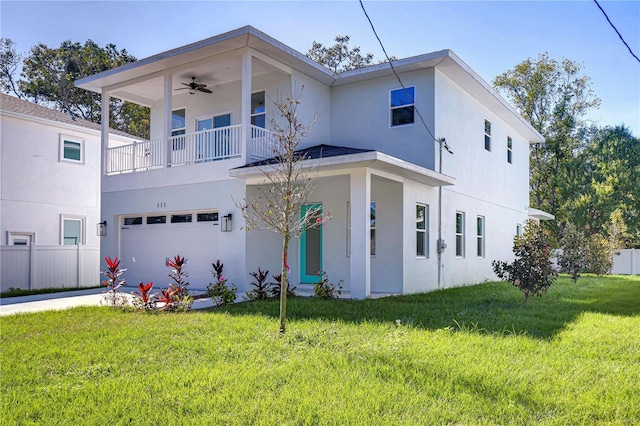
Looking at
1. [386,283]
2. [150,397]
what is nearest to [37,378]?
[150,397]

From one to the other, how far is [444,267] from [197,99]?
896cm

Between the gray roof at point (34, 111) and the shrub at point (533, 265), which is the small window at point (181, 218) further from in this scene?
the gray roof at point (34, 111)

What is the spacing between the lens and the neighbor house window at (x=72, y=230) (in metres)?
20.1

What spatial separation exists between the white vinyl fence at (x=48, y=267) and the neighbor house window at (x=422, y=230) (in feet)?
31.0

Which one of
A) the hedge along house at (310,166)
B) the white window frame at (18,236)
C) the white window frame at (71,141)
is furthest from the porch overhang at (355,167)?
the white window frame at (71,141)

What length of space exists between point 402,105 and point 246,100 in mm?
4364

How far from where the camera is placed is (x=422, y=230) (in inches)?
544

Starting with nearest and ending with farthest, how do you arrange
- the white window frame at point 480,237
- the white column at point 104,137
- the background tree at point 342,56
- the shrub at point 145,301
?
the shrub at point 145,301
the white column at point 104,137
the white window frame at point 480,237
the background tree at point 342,56

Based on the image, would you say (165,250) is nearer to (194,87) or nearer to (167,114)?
(167,114)

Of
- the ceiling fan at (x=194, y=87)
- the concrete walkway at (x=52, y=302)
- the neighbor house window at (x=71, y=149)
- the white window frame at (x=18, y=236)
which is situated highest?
the ceiling fan at (x=194, y=87)

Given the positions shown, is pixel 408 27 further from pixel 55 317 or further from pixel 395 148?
pixel 55 317

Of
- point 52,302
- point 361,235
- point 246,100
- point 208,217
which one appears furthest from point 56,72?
point 361,235

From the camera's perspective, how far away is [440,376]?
5.39 m

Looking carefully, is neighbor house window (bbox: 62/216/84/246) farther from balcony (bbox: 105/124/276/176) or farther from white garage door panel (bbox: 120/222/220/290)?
white garage door panel (bbox: 120/222/220/290)
